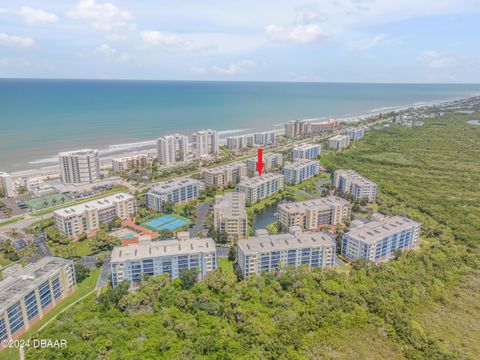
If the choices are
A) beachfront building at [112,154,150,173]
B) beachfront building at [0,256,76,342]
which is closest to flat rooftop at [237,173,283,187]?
beachfront building at [112,154,150,173]

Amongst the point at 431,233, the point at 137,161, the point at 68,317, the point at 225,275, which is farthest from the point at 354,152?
Answer: the point at 68,317

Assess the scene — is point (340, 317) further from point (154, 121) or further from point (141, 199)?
point (154, 121)

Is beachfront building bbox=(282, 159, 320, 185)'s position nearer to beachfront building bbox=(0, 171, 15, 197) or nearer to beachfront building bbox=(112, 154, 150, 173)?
beachfront building bbox=(112, 154, 150, 173)

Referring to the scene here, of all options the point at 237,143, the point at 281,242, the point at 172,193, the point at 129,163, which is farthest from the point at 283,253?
the point at 237,143

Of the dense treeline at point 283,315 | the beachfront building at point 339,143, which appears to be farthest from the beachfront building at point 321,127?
the dense treeline at point 283,315

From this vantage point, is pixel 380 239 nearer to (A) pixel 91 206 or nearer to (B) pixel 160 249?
(B) pixel 160 249

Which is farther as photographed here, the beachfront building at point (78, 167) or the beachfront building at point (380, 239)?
the beachfront building at point (78, 167)

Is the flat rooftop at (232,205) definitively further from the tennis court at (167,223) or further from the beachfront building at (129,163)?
the beachfront building at (129,163)
